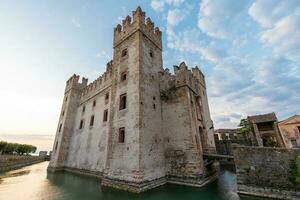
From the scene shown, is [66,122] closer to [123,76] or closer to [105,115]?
[105,115]

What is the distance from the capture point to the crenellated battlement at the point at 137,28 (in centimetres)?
1531

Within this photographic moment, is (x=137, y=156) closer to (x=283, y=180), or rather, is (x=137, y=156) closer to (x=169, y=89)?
(x=169, y=89)

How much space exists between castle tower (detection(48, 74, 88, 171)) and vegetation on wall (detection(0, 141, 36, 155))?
2413 centimetres

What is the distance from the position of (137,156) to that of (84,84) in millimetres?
20416

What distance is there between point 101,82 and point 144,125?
1170 cm

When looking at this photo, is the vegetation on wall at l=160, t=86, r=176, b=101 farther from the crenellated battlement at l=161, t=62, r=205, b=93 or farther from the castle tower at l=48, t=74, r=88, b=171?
the castle tower at l=48, t=74, r=88, b=171

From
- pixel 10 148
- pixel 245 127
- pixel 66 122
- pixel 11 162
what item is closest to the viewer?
pixel 66 122

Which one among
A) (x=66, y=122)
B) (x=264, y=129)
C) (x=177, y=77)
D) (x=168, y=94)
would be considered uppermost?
(x=177, y=77)

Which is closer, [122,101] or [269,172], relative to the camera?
[269,172]

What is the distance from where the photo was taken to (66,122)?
23.6m

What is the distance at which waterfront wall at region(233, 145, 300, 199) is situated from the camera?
7883 millimetres

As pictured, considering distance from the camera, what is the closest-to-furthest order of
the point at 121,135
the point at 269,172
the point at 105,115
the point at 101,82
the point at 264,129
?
1. the point at 269,172
2. the point at 121,135
3. the point at 105,115
4. the point at 101,82
5. the point at 264,129

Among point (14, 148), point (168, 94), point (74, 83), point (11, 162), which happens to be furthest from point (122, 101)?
point (14, 148)

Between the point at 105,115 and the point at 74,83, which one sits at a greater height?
the point at 74,83
